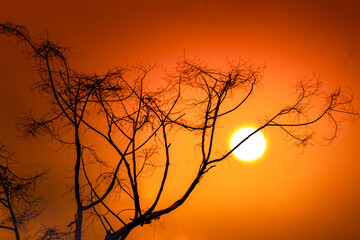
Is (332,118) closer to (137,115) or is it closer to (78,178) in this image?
(137,115)

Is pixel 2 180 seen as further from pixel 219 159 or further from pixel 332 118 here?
pixel 332 118

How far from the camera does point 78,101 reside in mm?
7508

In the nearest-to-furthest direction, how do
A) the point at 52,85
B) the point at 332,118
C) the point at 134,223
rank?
the point at 134,223 → the point at 52,85 → the point at 332,118

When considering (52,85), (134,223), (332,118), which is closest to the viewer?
(134,223)

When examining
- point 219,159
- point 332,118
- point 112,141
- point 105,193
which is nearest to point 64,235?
point 105,193

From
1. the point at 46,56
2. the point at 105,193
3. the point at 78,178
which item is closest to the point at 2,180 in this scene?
the point at 78,178

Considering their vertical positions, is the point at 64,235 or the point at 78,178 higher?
the point at 78,178

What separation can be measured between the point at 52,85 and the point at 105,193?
2437mm

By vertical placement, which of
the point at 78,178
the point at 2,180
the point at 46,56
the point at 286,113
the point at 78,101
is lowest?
the point at 286,113

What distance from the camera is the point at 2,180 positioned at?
23.2ft

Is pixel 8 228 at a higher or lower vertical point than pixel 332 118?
higher

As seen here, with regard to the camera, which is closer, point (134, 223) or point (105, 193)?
point (134, 223)

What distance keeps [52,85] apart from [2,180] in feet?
6.67

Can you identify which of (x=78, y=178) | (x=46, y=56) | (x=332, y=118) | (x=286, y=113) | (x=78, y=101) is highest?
(x=46, y=56)
